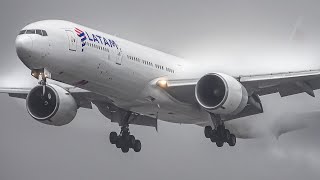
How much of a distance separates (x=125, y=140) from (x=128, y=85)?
6066 mm

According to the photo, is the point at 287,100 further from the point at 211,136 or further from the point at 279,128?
the point at 211,136

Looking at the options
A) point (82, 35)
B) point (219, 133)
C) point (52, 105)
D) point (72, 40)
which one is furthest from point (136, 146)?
point (72, 40)

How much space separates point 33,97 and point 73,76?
4.85 meters

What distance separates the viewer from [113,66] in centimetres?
4759

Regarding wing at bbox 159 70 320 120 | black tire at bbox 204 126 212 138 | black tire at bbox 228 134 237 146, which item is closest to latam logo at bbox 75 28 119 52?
wing at bbox 159 70 320 120

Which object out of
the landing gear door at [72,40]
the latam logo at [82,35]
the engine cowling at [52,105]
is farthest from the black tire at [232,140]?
the landing gear door at [72,40]

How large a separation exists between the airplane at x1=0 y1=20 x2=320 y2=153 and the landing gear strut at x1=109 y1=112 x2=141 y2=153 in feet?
0.07

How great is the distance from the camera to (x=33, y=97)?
50.5m

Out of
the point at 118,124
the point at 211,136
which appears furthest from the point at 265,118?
Result: the point at 118,124

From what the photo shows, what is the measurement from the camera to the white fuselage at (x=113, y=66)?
45531 millimetres

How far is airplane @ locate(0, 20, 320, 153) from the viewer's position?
4575cm

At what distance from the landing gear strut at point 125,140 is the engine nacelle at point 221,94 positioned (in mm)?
6488

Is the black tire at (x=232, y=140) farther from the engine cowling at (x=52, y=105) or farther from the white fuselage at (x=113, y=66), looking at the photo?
the engine cowling at (x=52, y=105)

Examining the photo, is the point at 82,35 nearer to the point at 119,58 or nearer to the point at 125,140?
the point at 119,58
